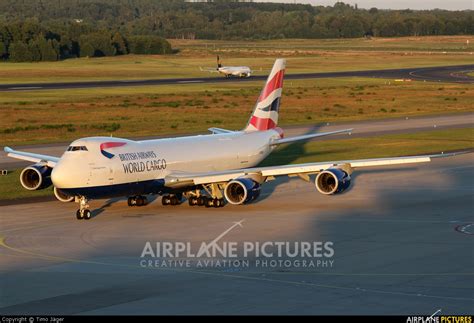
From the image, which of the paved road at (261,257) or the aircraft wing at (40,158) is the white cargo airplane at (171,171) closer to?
the aircraft wing at (40,158)

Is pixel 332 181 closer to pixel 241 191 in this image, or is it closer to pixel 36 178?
pixel 241 191

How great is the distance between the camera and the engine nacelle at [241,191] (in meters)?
48.5

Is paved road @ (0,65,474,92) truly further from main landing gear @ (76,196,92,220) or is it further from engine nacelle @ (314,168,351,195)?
engine nacelle @ (314,168,351,195)

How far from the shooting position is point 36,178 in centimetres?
5306

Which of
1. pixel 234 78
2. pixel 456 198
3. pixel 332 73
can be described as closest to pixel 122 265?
pixel 456 198

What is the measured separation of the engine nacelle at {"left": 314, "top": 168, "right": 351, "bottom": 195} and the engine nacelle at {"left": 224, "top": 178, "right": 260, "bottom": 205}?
10.5 feet

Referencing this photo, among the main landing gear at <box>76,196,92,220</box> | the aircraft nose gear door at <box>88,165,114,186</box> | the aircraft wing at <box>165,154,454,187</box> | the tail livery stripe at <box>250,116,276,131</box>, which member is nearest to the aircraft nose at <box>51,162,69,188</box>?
the aircraft nose gear door at <box>88,165,114,186</box>

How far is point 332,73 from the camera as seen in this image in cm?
18200

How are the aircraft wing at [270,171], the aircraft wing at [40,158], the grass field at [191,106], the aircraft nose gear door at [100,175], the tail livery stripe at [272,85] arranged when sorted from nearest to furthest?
1. the aircraft nose gear door at [100,175]
2. the aircraft wing at [270,171]
3. the aircraft wing at [40,158]
4. the tail livery stripe at [272,85]
5. the grass field at [191,106]

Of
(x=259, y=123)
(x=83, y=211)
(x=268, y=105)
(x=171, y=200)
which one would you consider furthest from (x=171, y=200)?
(x=268, y=105)

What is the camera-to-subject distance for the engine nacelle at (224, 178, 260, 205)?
4853 centimetres

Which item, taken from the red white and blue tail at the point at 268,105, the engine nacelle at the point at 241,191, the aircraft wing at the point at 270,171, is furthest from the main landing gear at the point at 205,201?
the red white and blue tail at the point at 268,105

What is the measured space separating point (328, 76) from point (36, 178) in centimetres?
12359

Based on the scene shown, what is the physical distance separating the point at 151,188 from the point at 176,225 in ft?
14.0
